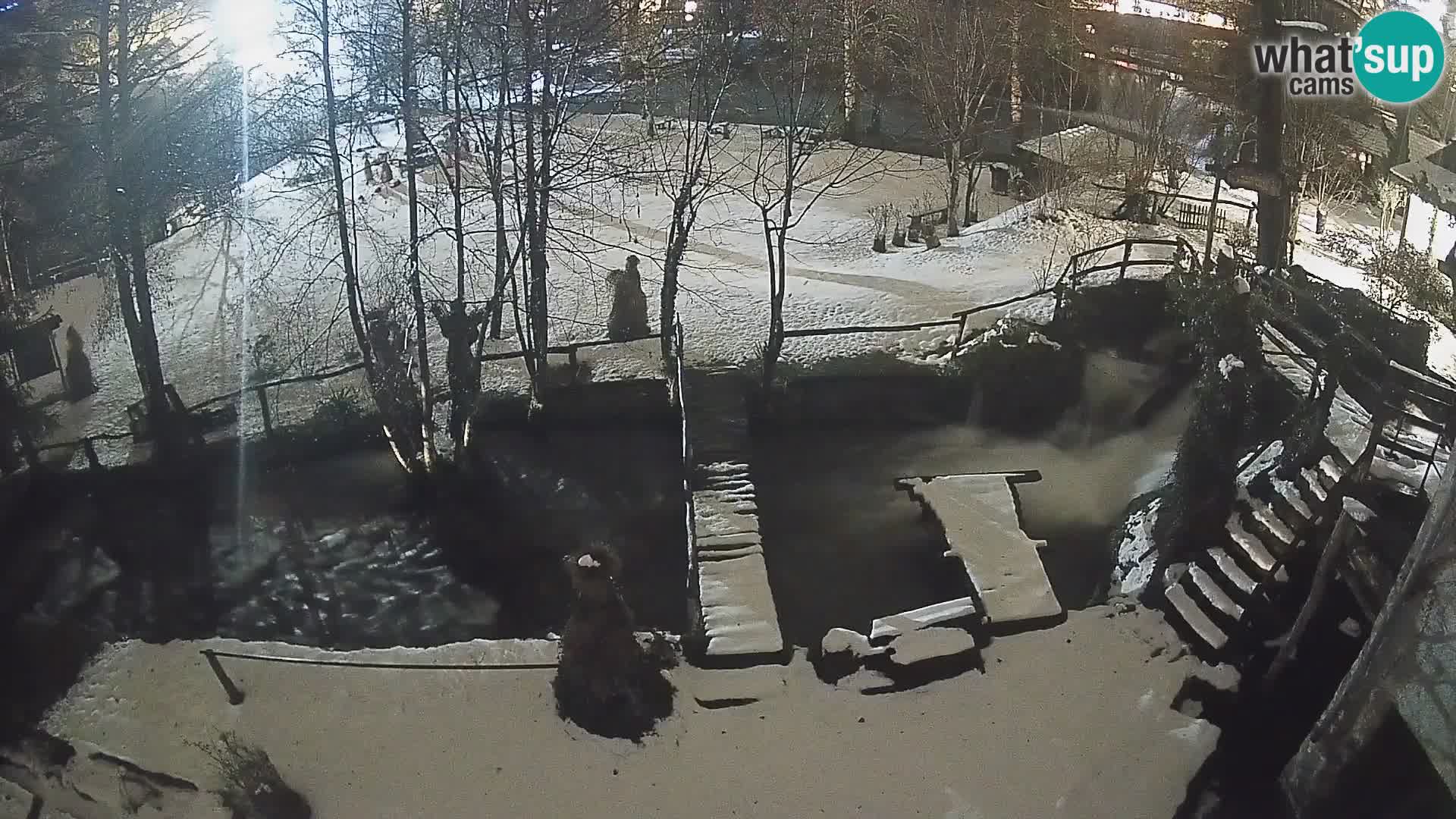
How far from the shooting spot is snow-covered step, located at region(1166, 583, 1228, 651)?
33.4 ft

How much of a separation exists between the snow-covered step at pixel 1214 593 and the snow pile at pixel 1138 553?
2.61 feet

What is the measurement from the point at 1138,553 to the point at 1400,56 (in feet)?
40.6

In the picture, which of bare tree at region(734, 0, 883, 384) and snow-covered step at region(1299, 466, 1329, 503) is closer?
snow-covered step at region(1299, 466, 1329, 503)

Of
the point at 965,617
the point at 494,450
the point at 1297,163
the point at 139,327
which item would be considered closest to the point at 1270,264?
the point at 1297,163

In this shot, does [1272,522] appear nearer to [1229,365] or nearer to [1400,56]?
[1229,365]

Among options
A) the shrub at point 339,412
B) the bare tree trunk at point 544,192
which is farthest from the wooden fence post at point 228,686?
the bare tree trunk at point 544,192

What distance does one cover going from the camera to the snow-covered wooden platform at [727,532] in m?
10.8

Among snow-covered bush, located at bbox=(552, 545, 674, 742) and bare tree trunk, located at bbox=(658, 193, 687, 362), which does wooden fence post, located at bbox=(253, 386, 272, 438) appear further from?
snow-covered bush, located at bbox=(552, 545, 674, 742)

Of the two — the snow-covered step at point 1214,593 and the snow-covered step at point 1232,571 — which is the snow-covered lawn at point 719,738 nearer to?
the snow-covered step at point 1214,593

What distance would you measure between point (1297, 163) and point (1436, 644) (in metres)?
17.5

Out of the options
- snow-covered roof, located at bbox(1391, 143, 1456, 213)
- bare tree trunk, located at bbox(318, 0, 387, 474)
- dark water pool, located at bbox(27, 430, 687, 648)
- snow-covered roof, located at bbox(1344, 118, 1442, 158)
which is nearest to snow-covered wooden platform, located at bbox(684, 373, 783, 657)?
dark water pool, located at bbox(27, 430, 687, 648)

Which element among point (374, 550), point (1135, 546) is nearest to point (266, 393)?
point (374, 550)

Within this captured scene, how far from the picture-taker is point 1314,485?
33.6 ft

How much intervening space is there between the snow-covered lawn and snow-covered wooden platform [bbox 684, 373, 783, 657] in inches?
20.7
